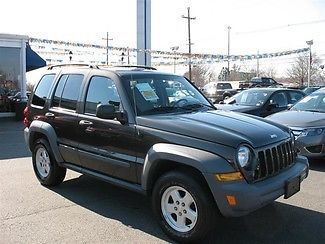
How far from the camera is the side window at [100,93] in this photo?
5395mm

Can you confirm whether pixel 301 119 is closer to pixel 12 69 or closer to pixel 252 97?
pixel 252 97

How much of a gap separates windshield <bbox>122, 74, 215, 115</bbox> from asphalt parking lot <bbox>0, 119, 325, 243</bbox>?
4.57 feet

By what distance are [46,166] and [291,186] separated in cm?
388

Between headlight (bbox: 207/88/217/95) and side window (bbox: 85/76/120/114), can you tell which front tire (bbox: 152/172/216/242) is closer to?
side window (bbox: 85/76/120/114)

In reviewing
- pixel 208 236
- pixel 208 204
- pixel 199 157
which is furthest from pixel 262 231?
pixel 199 157

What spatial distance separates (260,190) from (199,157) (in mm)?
680

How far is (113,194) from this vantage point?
20.7 ft

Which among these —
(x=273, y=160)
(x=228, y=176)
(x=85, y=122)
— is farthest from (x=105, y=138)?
(x=273, y=160)

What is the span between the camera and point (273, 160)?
460 centimetres

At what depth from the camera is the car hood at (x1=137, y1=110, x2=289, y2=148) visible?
4375 mm

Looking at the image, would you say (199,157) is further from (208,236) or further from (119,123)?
(119,123)

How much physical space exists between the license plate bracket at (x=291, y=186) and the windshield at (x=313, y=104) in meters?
4.75

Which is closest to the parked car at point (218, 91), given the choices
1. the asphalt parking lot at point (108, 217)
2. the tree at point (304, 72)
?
the asphalt parking lot at point (108, 217)

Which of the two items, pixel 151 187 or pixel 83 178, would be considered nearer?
pixel 151 187
